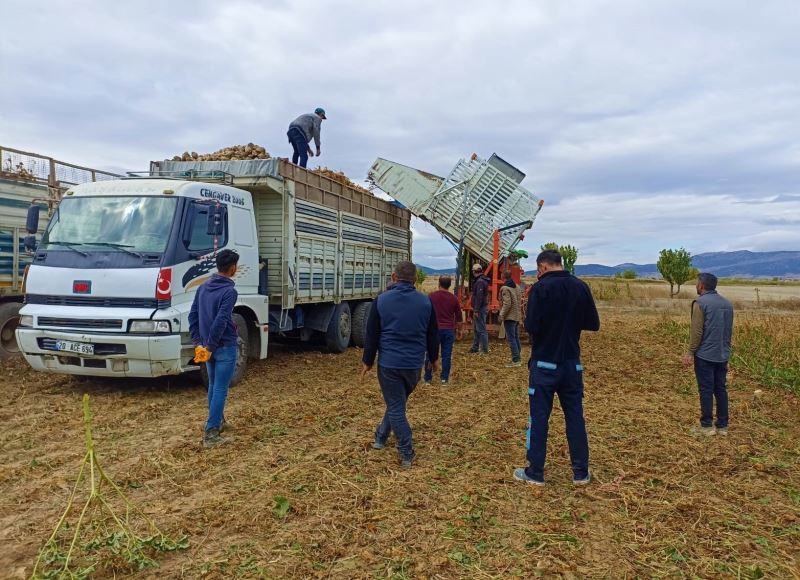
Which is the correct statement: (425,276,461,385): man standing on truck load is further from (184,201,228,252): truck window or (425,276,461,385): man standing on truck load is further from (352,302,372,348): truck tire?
(352,302,372,348): truck tire

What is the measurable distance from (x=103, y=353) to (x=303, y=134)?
5.37 metres

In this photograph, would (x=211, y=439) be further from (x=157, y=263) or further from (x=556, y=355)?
(x=556, y=355)

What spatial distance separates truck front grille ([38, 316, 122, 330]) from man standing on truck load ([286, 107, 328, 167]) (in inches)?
189

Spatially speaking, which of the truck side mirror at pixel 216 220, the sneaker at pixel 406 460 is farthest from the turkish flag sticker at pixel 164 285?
the sneaker at pixel 406 460

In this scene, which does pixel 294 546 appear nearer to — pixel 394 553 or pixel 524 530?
pixel 394 553

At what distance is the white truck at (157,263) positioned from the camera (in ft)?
20.4

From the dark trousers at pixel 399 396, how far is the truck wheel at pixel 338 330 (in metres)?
5.71

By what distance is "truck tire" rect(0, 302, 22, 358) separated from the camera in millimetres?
8398

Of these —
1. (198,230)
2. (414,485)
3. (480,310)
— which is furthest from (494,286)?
(414,485)

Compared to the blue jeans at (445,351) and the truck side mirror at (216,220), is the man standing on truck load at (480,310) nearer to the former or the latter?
the blue jeans at (445,351)

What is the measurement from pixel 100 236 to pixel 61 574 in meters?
4.51

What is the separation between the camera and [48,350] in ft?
20.9

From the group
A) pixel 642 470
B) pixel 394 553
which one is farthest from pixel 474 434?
pixel 394 553

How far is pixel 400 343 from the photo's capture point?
15.2 feet
